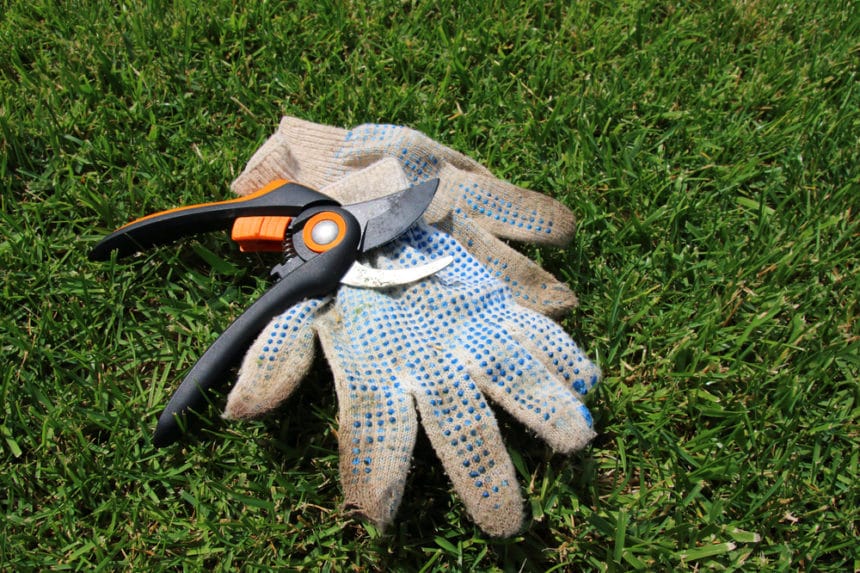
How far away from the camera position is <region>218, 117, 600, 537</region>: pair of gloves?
5.35 ft

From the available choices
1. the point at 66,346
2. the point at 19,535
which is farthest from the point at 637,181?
the point at 19,535

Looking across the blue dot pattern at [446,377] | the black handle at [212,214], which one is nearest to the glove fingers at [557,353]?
the blue dot pattern at [446,377]

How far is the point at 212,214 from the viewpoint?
1950 millimetres

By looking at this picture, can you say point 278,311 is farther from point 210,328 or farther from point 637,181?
point 637,181

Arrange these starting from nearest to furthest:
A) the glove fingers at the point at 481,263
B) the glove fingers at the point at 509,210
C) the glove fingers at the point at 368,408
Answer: the glove fingers at the point at 368,408
the glove fingers at the point at 481,263
the glove fingers at the point at 509,210

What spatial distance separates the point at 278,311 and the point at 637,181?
1.36 meters

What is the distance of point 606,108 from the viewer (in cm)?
256

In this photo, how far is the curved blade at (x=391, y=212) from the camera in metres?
1.89

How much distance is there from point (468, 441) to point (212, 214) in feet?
3.19

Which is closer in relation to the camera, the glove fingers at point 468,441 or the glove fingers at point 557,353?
the glove fingers at point 468,441

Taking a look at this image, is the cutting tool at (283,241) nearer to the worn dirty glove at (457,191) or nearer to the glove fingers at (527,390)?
the worn dirty glove at (457,191)

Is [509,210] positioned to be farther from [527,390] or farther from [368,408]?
[368,408]

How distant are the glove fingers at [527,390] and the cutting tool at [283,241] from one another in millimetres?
275

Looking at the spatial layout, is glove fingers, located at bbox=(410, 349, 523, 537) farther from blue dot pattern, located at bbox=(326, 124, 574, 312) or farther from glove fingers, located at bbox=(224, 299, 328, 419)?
blue dot pattern, located at bbox=(326, 124, 574, 312)
